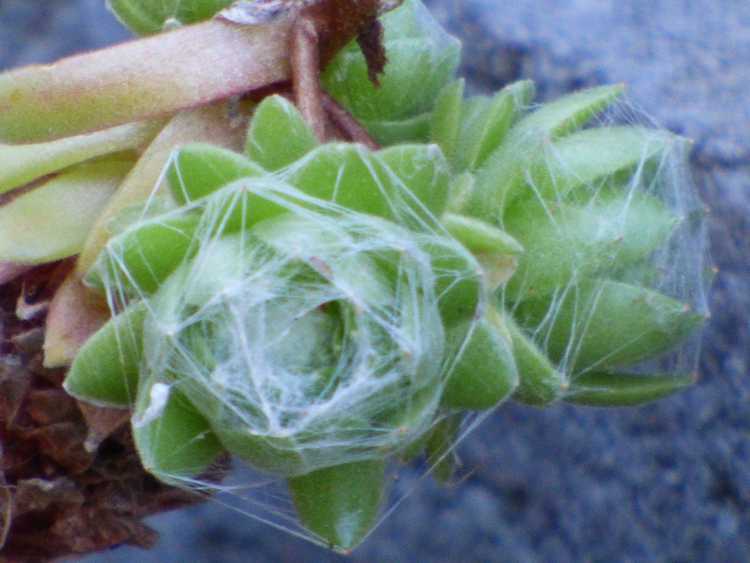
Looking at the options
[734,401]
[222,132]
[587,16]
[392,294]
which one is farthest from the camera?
[587,16]

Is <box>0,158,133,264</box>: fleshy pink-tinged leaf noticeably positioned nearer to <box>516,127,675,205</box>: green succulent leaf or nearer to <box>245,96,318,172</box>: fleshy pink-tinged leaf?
<box>245,96,318,172</box>: fleshy pink-tinged leaf

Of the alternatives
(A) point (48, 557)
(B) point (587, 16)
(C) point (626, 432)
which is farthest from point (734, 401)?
(A) point (48, 557)

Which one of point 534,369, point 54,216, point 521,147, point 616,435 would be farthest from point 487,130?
point 616,435

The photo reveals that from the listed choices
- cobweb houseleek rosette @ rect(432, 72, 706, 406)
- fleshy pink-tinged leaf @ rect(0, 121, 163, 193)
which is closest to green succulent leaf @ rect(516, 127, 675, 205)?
cobweb houseleek rosette @ rect(432, 72, 706, 406)

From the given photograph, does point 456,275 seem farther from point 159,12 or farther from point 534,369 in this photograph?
point 159,12

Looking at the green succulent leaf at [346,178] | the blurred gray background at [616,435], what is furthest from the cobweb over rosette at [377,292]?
the blurred gray background at [616,435]

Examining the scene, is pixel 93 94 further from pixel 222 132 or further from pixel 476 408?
pixel 476 408

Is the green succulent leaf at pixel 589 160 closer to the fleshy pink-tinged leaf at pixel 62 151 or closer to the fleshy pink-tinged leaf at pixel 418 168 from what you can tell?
the fleshy pink-tinged leaf at pixel 418 168
